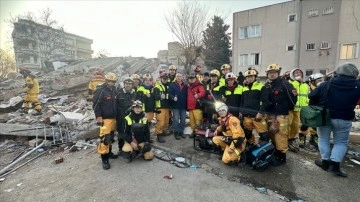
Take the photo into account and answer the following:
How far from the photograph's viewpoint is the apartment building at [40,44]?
94.8 feet

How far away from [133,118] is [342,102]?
4266 mm

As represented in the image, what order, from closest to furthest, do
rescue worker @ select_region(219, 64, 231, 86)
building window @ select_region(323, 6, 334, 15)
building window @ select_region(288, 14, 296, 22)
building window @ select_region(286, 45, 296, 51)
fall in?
rescue worker @ select_region(219, 64, 231, 86)
building window @ select_region(323, 6, 334, 15)
building window @ select_region(288, 14, 296, 22)
building window @ select_region(286, 45, 296, 51)

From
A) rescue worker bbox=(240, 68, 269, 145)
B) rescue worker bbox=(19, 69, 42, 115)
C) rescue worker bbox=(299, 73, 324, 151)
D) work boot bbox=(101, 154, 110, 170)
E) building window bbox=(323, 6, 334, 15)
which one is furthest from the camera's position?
building window bbox=(323, 6, 334, 15)

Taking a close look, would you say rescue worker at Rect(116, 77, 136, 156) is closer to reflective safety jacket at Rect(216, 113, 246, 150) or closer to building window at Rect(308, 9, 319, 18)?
reflective safety jacket at Rect(216, 113, 246, 150)

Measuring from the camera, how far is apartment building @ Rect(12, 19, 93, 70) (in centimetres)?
2889

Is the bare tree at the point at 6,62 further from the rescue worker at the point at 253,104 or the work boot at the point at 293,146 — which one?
the work boot at the point at 293,146

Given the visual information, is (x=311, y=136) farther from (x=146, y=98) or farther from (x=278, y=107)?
(x=146, y=98)

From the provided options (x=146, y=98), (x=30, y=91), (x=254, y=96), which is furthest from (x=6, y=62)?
(x=254, y=96)

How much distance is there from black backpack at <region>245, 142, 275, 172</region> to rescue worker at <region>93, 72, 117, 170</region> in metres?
3.10

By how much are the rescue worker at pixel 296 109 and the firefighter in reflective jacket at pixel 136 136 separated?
3492mm

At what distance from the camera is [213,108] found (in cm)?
620

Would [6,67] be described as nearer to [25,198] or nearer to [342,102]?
[25,198]

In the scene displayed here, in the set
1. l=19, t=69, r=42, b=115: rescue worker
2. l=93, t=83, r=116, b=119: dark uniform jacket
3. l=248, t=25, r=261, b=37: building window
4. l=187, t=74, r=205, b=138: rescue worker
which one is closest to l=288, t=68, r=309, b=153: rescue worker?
l=187, t=74, r=205, b=138: rescue worker

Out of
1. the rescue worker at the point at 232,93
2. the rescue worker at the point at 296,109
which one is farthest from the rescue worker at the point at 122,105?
the rescue worker at the point at 296,109
